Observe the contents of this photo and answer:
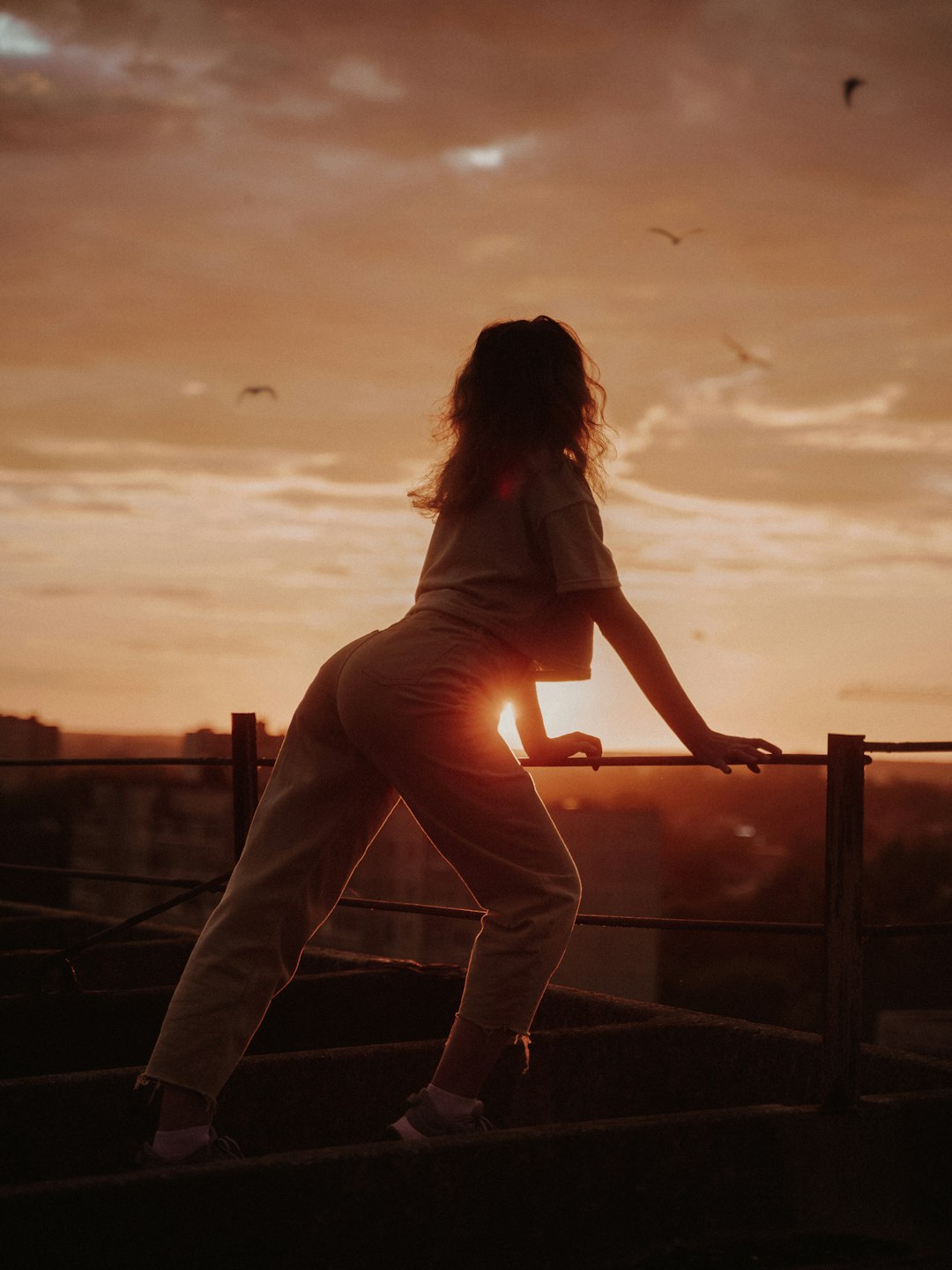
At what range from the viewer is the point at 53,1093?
2.96 meters

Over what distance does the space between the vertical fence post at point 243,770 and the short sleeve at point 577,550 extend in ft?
6.87

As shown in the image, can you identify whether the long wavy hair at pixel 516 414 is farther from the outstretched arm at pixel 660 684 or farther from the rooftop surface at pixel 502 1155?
the rooftop surface at pixel 502 1155

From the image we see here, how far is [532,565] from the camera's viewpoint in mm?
2812

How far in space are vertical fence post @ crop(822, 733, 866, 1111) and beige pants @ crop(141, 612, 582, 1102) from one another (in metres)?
0.75

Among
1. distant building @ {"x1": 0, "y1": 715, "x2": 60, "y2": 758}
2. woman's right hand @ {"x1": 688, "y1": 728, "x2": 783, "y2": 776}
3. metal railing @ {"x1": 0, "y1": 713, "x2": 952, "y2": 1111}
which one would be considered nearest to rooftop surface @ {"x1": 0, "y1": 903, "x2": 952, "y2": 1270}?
metal railing @ {"x1": 0, "y1": 713, "x2": 952, "y2": 1111}

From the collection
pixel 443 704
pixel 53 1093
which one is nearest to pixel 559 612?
pixel 443 704

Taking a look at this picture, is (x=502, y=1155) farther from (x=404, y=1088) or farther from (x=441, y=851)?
(x=404, y=1088)

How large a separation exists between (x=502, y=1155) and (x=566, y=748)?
98cm

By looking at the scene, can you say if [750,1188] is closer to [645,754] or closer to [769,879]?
[645,754]

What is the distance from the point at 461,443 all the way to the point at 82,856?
71.5 meters

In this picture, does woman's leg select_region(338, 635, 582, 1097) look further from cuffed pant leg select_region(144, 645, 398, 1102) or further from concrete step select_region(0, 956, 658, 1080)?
concrete step select_region(0, 956, 658, 1080)

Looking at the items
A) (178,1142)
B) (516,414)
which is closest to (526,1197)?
(178,1142)

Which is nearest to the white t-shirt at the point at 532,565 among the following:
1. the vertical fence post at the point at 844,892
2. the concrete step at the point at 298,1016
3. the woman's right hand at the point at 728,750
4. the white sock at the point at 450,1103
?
the woman's right hand at the point at 728,750

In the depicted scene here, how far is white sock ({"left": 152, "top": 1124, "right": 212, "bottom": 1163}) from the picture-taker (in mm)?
2566
